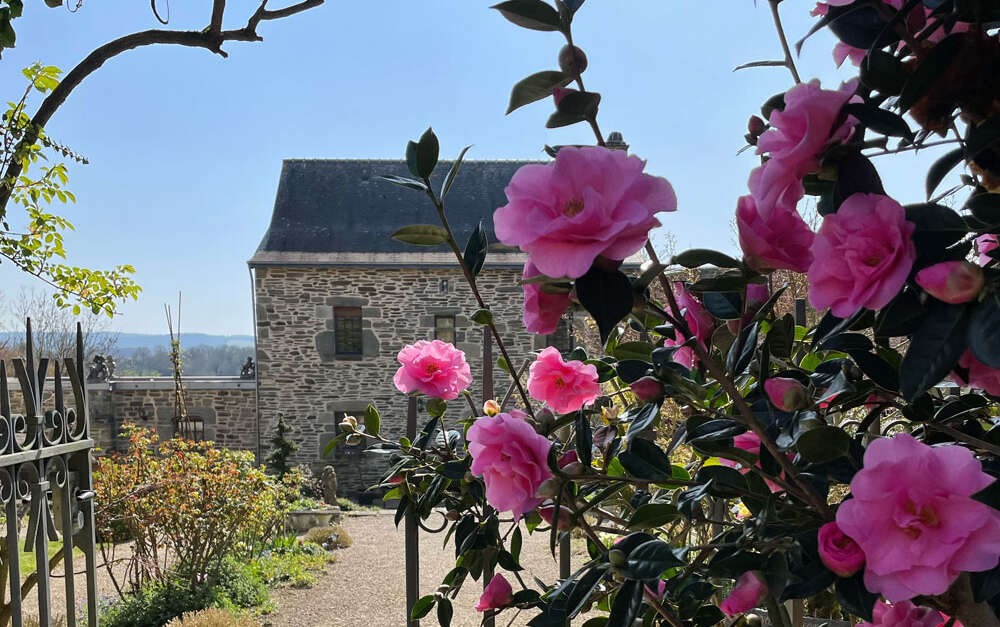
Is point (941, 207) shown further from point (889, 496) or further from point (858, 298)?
point (889, 496)

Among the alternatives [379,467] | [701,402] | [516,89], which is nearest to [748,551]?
[701,402]

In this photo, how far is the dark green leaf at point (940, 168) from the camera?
69cm

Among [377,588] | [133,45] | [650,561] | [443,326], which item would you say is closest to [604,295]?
[650,561]

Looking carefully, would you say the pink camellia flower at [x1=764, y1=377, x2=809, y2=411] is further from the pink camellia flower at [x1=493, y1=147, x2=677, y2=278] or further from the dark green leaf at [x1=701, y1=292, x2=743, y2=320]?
the pink camellia flower at [x1=493, y1=147, x2=677, y2=278]

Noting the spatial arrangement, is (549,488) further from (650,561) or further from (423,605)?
(423,605)

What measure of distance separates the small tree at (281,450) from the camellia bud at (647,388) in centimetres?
1056

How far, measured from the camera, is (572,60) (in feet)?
2.07

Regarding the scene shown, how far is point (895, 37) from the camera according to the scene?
62 centimetres

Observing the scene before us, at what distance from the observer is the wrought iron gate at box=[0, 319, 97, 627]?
5.71 feet

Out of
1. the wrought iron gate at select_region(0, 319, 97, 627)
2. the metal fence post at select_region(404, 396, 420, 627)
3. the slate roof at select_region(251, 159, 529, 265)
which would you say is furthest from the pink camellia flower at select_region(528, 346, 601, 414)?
the slate roof at select_region(251, 159, 529, 265)

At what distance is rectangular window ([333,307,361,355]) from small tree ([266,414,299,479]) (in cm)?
148

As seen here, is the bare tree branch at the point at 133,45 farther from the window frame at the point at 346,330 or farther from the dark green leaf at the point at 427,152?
the window frame at the point at 346,330

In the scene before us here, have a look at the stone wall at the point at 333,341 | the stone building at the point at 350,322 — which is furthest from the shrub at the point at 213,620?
the stone wall at the point at 333,341

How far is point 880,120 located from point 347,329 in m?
11.3
